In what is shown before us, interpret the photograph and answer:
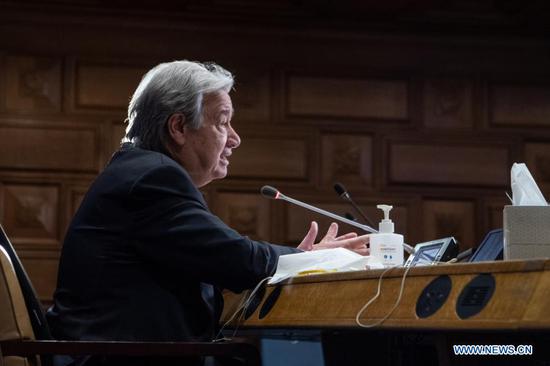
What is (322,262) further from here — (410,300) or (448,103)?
(448,103)

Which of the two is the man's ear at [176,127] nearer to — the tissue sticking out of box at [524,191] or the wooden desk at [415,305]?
the wooden desk at [415,305]

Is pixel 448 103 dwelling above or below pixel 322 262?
above

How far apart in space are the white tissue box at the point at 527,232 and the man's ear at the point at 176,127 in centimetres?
95

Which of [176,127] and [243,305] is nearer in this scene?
[243,305]

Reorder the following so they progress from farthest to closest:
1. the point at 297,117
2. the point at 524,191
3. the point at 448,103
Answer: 1. the point at 448,103
2. the point at 297,117
3. the point at 524,191

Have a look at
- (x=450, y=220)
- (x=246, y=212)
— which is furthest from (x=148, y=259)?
(x=450, y=220)

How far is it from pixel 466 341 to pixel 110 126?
14.7ft

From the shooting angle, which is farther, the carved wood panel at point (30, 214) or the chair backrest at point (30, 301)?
the carved wood panel at point (30, 214)

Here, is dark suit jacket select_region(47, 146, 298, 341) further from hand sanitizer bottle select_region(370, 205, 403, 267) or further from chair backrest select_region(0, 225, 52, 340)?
hand sanitizer bottle select_region(370, 205, 403, 267)

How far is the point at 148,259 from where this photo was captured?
7.60 feet

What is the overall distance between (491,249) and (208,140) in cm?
75

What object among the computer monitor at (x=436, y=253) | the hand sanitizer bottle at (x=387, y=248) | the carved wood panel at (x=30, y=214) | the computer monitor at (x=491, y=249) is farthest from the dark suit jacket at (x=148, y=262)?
the carved wood panel at (x=30, y=214)

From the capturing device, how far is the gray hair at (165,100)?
2.62m

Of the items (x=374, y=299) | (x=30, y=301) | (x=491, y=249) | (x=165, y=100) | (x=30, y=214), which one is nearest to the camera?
(x=374, y=299)
